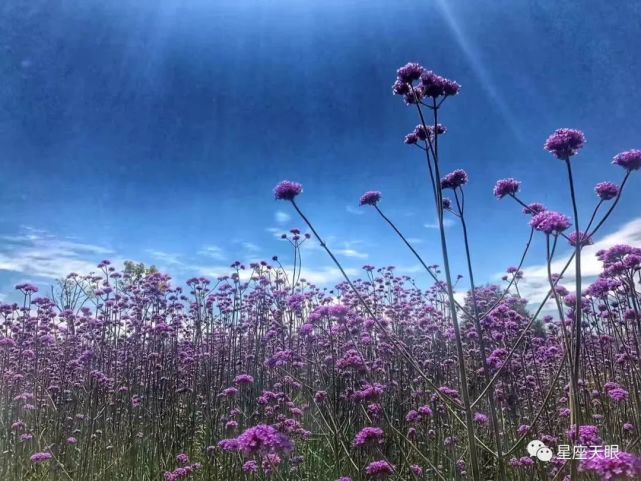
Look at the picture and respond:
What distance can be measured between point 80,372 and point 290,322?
11.9 feet

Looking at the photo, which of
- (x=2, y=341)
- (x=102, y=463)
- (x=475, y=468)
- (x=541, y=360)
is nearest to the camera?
(x=475, y=468)

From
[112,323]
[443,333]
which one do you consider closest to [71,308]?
[112,323]

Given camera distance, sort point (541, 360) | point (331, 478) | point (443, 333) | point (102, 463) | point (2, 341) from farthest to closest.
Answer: point (443, 333), point (541, 360), point (2, 341), point (102, 463), point (331, 478)

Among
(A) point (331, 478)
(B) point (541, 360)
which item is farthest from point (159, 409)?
(B) point (541, 360)

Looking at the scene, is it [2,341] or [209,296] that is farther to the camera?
[209,296]

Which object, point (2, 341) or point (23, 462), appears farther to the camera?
point (2, 341)

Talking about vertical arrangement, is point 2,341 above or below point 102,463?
above

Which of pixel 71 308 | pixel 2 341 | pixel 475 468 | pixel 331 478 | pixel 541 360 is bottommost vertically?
pixel 331 478

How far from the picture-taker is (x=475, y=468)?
235 centimetres

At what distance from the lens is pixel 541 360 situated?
7.50 metres

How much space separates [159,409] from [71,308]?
2596 millimetres

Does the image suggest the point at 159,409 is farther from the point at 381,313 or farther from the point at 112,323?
the point at 381,313

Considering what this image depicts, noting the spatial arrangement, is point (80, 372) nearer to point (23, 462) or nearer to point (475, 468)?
point (23, 462)

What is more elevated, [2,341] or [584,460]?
[2,341]
